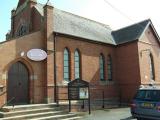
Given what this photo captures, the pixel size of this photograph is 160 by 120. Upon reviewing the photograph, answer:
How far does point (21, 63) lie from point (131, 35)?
13.0 metres

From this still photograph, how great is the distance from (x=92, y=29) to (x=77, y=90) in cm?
1015

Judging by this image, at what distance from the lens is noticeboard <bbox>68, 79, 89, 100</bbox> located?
1609cm

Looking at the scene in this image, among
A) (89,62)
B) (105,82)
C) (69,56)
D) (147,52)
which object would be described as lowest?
(105,82)

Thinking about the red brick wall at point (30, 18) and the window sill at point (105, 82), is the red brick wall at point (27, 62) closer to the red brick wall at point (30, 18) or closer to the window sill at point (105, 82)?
the red brick wall at point (30, 18)

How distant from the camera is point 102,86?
22.3 metres

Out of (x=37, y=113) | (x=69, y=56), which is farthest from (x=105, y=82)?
(x=37, y=113)

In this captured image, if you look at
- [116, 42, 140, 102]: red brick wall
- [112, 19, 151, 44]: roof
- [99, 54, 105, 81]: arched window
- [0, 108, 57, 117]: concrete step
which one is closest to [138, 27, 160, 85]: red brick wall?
[116, 42, 140, 102]: red brick wall

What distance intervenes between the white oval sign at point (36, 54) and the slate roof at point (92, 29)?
A: 2.73m

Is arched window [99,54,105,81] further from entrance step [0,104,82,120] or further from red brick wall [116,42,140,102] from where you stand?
entrance step [0,104,82,120]

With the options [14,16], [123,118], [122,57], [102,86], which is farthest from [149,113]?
[14,16]

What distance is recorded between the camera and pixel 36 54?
16953 millimetres

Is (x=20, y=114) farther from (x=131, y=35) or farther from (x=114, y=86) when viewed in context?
(x=131, y=35)

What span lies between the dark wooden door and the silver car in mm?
8196

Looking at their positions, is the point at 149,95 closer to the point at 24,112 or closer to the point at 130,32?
the point at 24,112
